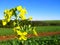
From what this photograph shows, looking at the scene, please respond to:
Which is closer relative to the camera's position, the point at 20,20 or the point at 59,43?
the point at 20,20

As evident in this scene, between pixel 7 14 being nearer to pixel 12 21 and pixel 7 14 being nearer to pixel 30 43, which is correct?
pixel 12 21

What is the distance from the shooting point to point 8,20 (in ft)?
14.5

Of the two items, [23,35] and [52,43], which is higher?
[23,35]

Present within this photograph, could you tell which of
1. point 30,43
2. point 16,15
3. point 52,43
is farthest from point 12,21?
point 52,43

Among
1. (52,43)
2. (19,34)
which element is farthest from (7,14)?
(52,43)

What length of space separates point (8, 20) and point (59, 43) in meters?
11.9

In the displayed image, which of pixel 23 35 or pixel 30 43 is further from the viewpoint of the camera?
pixel 30 43

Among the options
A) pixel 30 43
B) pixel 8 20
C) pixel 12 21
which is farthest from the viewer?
pixel 30 43

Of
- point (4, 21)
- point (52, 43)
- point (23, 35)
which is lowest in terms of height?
point (52, 43)

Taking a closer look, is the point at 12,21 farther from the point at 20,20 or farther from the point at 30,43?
the point at 30,43

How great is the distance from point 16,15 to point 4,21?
29 centimetres

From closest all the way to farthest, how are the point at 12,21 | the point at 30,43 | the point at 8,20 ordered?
the point at 8,20
the point at 12,21
the point at 30,43

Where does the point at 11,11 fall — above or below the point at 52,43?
above

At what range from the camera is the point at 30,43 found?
1532 cm
